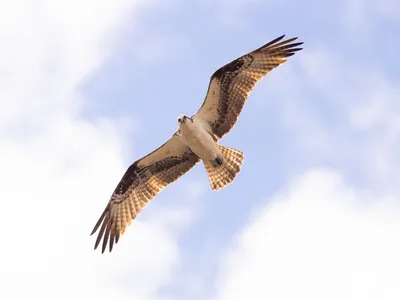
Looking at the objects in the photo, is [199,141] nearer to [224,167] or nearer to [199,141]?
[199,141]

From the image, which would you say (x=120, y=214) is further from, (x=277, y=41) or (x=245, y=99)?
(x=277, y=41)

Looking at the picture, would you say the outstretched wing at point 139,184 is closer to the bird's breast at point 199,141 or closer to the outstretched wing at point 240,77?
the bird's breast at point 199,141

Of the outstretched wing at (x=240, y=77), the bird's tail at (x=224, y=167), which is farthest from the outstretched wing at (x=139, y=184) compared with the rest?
the outstretched wing at (x=240, y=77)

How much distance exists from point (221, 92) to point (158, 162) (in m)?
2.31

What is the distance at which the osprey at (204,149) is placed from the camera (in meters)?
18.8

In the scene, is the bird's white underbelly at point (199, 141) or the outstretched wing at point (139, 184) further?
the outstretched wing at point (139, 184)

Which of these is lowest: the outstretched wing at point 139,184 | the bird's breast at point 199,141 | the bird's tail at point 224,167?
the bird's tail at point 224,167

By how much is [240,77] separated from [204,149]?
66.9 inches

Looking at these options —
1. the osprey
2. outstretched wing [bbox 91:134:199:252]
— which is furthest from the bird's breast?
outstretched wing [bbox 91:134:199:252]

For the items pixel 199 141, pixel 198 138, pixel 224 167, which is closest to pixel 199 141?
pixel 199 141

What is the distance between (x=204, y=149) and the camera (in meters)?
19.1

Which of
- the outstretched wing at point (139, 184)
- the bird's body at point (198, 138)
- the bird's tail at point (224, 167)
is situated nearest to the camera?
the bird's body at point (198, 138)

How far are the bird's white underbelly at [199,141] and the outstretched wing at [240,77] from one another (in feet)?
1.50

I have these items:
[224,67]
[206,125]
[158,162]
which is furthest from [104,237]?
[224,67]
